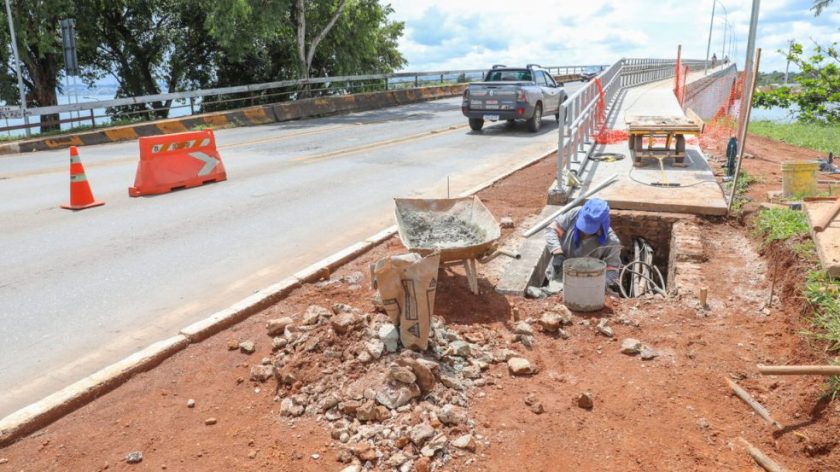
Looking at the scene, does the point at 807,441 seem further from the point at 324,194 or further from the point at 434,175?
the point at 434,175

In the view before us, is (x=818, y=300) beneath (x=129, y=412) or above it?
above

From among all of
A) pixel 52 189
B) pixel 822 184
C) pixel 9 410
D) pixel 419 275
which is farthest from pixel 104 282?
pixel 822 184

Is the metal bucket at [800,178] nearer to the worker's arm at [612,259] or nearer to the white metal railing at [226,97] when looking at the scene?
the worker's arm at [612,259]

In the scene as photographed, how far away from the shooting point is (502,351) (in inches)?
179

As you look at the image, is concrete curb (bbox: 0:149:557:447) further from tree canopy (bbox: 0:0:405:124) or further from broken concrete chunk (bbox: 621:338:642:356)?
tree canopy (bbox: 0:0:405:124)

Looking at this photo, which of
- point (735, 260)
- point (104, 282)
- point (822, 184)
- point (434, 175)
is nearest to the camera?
point (104, 282)

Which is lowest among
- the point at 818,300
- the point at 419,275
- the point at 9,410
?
the point at 9,410

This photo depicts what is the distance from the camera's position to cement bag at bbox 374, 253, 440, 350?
4270 mm

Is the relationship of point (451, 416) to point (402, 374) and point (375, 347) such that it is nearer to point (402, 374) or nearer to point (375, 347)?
point (402, 374)

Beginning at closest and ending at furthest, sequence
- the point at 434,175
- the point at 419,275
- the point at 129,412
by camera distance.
→ the point at 129,412
the point at 419,275
the point at 434,175

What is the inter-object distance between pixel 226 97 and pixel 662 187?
2098 centimetres

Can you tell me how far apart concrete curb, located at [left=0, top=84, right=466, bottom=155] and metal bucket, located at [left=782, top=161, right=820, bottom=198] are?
16059mm

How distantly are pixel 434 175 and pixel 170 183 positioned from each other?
4.61m

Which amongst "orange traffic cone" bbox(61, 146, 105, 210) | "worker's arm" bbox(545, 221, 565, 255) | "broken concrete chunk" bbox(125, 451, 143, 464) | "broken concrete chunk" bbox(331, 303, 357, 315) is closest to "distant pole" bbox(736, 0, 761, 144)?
"worker's arm" bbox(545, 221, 565, 255)
